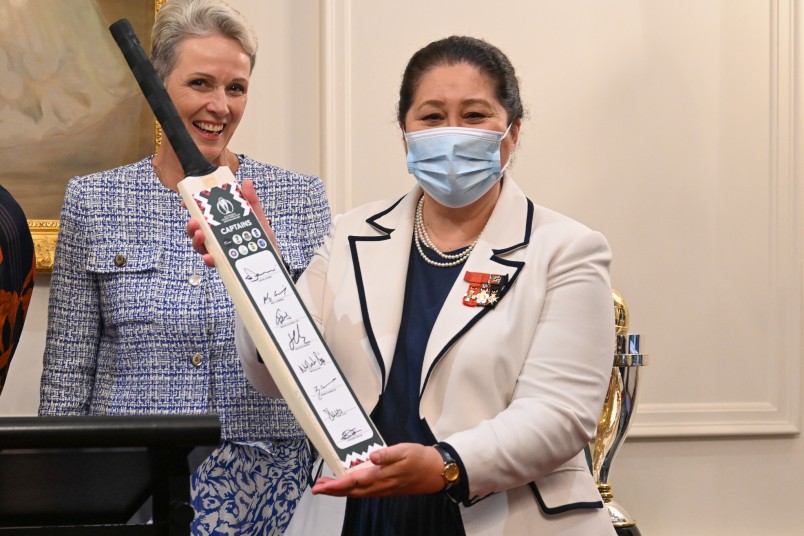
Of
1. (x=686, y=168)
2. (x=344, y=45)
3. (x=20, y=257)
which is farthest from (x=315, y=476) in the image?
(x=686, y=168)

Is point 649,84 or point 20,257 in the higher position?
point 649,84

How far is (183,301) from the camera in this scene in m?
2.20

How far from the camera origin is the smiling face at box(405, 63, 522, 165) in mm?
1960

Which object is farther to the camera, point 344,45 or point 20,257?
point 344,45

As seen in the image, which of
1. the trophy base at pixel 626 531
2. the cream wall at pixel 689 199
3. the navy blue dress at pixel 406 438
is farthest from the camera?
the cream wall at pixel 689 199

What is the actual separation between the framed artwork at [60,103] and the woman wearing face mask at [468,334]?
5.37ft

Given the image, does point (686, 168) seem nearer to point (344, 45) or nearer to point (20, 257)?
point (344, 45)

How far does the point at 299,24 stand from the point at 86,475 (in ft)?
8.99

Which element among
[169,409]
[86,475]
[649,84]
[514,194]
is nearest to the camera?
[86,475]

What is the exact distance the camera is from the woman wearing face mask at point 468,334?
1.72 metres

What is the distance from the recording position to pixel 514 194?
6.58 feet
